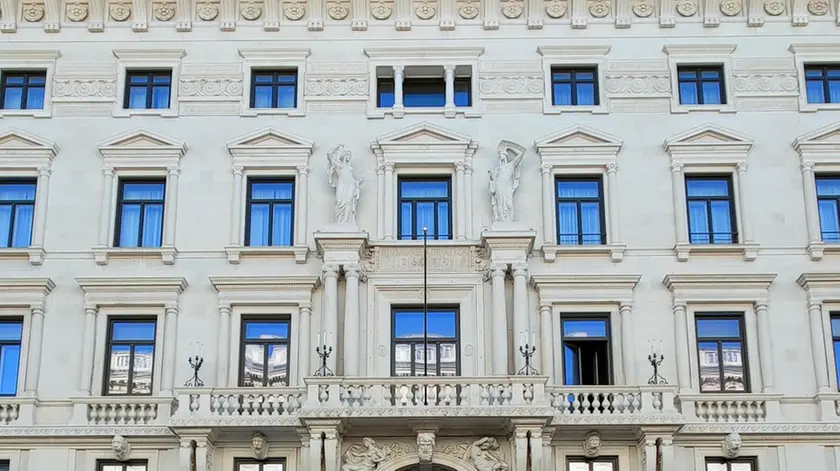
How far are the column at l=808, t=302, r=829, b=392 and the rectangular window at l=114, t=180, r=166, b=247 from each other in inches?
657

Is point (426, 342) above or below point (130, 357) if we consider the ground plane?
above

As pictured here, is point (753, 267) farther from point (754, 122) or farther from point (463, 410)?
point (463, 410)

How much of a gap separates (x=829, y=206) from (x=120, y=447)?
19.0 meters

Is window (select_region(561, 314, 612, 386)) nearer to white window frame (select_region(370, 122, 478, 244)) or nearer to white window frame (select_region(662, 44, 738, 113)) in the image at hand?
white window frame (select_region(370, 122, 478, 244))

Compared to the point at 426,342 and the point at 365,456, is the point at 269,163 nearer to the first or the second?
the point at 426,342

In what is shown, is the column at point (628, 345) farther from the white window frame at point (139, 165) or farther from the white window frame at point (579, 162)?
the white window frame at point (139, 165)

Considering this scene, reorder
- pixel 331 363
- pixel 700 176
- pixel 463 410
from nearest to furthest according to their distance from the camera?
pixel 463 410 → pixel 331 363 → pixel 700 176

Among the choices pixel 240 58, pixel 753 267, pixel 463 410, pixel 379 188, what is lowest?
pixel 463 410

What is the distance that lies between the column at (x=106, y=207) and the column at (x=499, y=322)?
32.8ft

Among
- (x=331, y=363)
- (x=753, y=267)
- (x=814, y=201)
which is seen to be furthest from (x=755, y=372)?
(x=331, y=363)

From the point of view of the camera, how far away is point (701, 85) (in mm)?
36156

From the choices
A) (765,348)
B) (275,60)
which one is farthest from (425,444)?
(275,60)

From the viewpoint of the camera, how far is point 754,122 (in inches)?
1396

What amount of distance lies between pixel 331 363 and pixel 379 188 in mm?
4888
